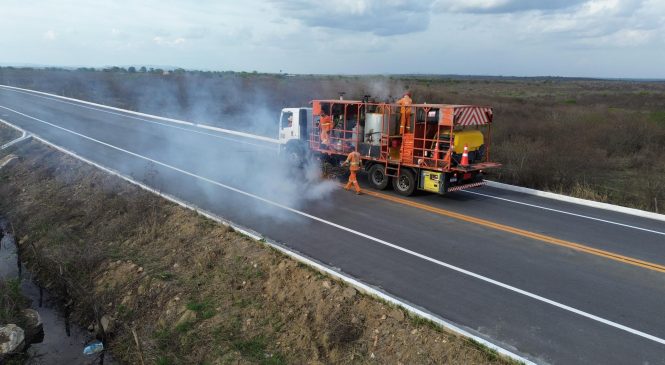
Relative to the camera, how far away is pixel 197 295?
9594 millimetres

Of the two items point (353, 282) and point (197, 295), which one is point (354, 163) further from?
point (197, 295)

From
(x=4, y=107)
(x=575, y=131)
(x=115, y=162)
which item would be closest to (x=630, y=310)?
(x=115, y=162)

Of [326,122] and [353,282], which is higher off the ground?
[326,122]

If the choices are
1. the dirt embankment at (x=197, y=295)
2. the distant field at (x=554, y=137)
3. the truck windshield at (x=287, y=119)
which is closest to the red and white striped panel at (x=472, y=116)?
the distant field at (x=554, y=137)

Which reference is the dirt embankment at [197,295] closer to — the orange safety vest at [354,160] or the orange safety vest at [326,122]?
the orange safety vest at [354,160]

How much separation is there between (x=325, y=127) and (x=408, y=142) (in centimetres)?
329

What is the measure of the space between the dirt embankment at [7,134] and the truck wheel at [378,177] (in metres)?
21.1

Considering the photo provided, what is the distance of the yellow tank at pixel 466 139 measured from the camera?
13.9m

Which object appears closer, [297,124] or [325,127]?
[325,127]

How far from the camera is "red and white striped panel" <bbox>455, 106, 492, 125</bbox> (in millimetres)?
13680

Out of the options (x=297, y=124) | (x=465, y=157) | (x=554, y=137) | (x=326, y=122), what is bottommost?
(x=554, y=137)

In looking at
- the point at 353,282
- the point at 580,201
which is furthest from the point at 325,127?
the point at 353,282

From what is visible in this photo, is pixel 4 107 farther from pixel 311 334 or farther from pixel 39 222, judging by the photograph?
pixel 311 334

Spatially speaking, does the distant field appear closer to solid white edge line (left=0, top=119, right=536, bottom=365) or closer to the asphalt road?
the asphalt road
